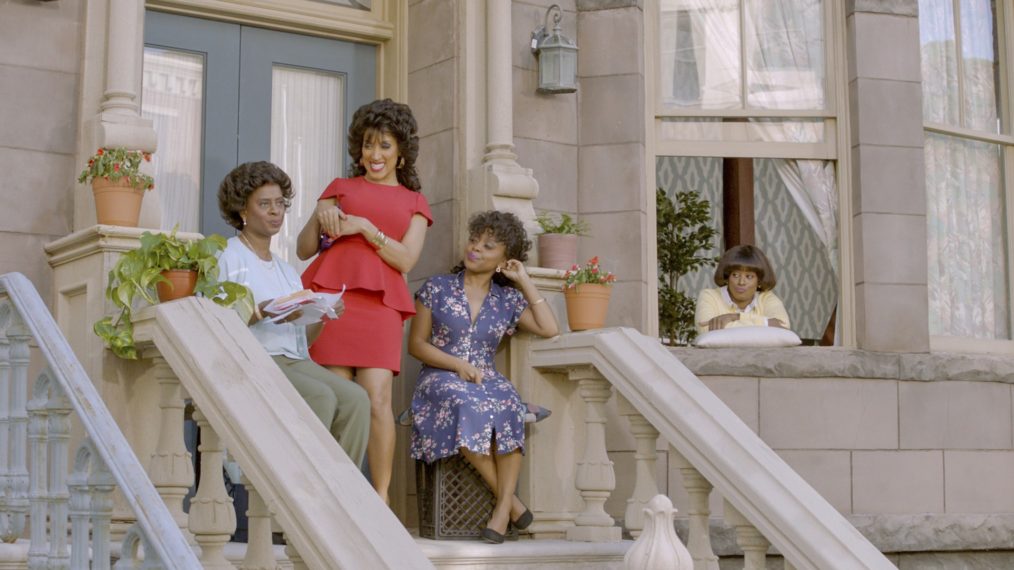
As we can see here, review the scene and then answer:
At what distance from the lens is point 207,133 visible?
23.1 ft

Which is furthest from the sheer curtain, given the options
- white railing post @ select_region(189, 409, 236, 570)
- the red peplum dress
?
white railing post @ select_region(189, 409, 236, 570)

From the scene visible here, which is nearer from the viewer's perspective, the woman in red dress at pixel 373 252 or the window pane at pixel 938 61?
the woman in red dress at pixel 373 252

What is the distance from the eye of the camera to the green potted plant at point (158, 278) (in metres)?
5.22

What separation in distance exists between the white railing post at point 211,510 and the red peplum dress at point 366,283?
1193 mm

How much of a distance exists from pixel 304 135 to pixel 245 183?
158 cm

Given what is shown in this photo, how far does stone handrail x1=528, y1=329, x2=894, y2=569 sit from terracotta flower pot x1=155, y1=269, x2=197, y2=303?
1.68 m

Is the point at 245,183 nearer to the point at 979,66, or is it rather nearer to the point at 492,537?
the point at 492,537

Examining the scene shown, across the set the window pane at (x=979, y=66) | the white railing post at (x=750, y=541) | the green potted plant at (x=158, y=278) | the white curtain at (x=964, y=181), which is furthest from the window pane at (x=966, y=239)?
the green potted plant at (x=158, y=278)

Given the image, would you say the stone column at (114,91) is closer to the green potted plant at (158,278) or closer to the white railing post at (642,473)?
the green potted plant at (158,278)

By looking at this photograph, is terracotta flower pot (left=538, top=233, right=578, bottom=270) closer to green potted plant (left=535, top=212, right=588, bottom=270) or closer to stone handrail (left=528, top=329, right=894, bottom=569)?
green potted plant (left=535, top=212, right=588, bottom=270)

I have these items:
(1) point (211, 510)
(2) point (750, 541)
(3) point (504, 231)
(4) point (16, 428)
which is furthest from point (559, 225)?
(4) point (16, 428)

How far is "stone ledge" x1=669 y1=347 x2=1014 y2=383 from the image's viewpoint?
7074 mm

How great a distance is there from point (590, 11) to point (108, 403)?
10.7 ft

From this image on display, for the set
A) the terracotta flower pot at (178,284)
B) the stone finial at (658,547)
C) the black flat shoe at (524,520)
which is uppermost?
the terracotta flower pot at (178,284)
